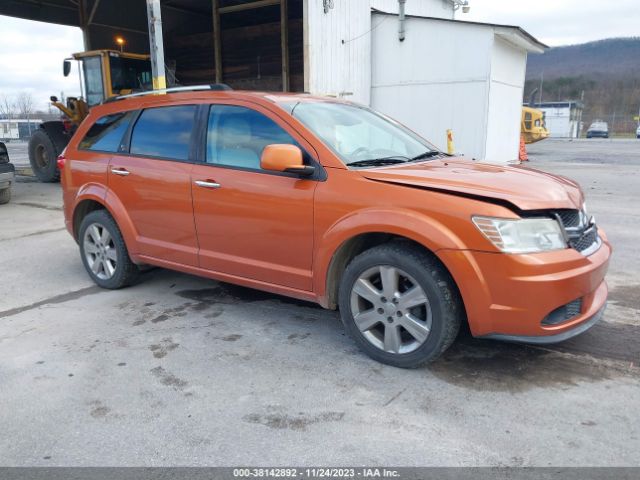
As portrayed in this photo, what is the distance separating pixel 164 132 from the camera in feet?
14.5

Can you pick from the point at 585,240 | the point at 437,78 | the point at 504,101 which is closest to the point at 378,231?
the point at 585,240

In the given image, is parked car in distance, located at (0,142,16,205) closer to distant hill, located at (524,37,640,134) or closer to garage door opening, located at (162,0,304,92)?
garage door opening, located at (162,0,304,92)

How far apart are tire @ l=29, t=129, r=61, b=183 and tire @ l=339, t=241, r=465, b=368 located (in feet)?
39.8

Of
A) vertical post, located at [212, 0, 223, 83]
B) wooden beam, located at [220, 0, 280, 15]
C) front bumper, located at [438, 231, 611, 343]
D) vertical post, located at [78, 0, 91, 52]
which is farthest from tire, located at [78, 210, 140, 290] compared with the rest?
vertical post, located at [78, 0, 91, 52]

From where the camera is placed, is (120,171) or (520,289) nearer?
(520,289)

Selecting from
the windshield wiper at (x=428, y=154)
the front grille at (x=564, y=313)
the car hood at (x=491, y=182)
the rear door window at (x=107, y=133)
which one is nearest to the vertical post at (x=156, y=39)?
the rear door window at (x=107, y=133)

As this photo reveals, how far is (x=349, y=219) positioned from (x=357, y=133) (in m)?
0.99

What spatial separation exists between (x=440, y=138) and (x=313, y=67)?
500cm

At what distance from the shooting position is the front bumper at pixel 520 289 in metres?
2.85

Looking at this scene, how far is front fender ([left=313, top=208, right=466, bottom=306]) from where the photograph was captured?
3.01 meters

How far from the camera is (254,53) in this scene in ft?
58.6

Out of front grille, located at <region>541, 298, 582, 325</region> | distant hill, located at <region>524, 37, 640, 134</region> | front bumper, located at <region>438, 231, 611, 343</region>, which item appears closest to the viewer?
front bumper, located at <region>438, 231, 611, 343</region>

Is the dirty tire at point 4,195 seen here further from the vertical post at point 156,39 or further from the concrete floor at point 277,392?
the concrete floor at point 277,392

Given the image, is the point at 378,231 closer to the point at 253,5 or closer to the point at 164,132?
the point at 164,132
